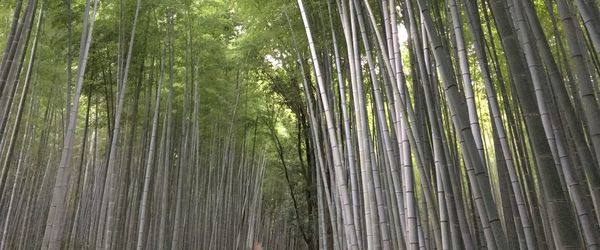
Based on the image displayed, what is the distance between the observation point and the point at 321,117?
4.89m

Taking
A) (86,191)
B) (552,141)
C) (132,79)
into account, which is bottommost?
(552,141)

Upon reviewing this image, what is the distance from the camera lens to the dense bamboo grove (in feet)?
5.75

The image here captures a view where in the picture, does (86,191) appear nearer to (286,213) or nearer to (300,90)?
(300,90)

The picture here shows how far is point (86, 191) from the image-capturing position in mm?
6984

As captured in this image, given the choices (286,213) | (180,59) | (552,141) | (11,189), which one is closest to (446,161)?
(552,141)

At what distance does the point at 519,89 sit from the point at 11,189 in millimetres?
7468

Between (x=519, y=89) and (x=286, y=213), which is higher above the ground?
(x=286, y=213)

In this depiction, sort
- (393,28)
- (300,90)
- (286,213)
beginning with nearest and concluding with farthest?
(393,28)
(300,90)
(286,213)

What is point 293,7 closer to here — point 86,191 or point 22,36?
point 22,36

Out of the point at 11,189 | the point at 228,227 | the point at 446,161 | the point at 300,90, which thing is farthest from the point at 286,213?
the point at 446,161

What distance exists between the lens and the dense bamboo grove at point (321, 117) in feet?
5.75

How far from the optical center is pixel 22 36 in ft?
10.8

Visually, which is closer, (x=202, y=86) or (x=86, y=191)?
(x=202, y=86)

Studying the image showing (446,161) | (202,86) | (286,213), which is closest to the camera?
(446,161)
